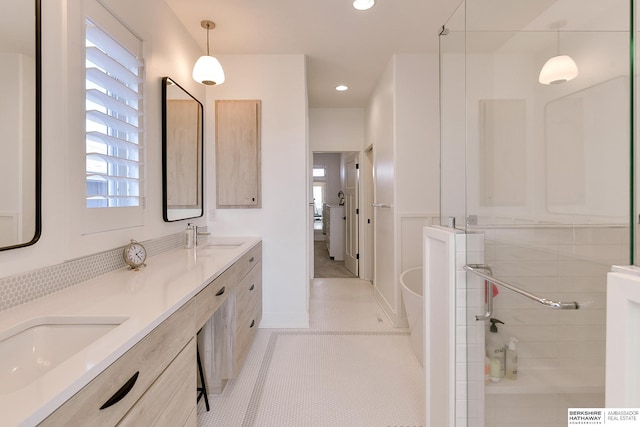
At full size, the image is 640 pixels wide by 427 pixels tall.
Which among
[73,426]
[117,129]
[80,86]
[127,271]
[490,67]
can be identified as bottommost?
[73,426]

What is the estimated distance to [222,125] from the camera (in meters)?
3.10

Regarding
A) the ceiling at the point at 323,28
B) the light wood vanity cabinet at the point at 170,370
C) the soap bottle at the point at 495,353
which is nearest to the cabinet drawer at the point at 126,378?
the light wood vanity cabinet at the point at 170,370

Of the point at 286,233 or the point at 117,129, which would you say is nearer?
the point at 117,129

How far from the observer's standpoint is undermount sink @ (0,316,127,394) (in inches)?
35.2

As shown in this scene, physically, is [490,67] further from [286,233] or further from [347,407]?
[286,233]

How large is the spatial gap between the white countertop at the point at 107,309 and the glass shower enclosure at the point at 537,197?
1.21 m

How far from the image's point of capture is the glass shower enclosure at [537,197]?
0.99 meters

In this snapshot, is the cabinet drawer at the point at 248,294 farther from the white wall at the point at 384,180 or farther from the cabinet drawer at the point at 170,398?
the white wall at the point at 384,180

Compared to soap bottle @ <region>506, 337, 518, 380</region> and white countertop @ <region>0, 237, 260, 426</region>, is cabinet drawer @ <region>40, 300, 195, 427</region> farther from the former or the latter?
soap bottle @ <region>506, 337, 518, 380</region>

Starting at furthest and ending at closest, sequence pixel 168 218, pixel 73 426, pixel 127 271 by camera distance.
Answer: pixel 168 218
pixel 127 271
pixel 73 426

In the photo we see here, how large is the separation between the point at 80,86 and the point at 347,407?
2205 mm

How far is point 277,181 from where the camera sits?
316 cm

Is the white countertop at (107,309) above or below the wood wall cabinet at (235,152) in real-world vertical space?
below

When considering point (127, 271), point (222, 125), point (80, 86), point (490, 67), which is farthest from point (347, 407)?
point (222, 125)
